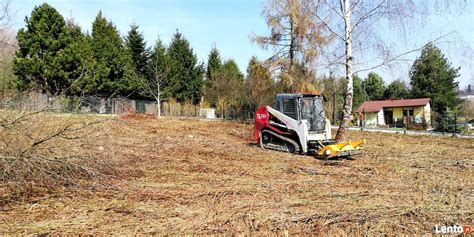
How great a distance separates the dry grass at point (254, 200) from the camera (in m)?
3.90

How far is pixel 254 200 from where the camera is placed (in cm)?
499

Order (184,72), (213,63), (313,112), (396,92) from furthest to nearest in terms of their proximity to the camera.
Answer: (396,92) < (213,63) < (184,72) < (313,112)

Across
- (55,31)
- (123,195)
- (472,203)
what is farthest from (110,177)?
(55,31)

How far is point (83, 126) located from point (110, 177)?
3.87 feet

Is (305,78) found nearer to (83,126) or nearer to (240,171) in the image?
(240,171)

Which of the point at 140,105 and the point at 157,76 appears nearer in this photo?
the point at 157,76

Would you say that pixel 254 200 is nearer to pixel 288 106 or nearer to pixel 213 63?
pixel 288 106

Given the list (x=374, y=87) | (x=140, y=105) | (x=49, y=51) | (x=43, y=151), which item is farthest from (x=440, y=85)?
(x=43, y=151)

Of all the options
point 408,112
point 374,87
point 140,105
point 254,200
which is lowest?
point 254,200

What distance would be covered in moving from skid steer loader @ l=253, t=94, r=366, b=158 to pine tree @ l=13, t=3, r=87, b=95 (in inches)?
656

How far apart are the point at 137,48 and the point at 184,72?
494cm

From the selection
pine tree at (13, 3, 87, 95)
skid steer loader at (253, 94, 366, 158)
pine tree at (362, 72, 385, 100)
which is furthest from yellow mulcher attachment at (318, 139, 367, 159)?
pine tree at (362, 72, 385, 100)

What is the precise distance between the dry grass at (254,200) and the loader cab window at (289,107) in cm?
269

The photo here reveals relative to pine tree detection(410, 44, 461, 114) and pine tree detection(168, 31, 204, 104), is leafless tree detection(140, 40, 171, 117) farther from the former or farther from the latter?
pine tree detection(410, 44, 461, 114)
